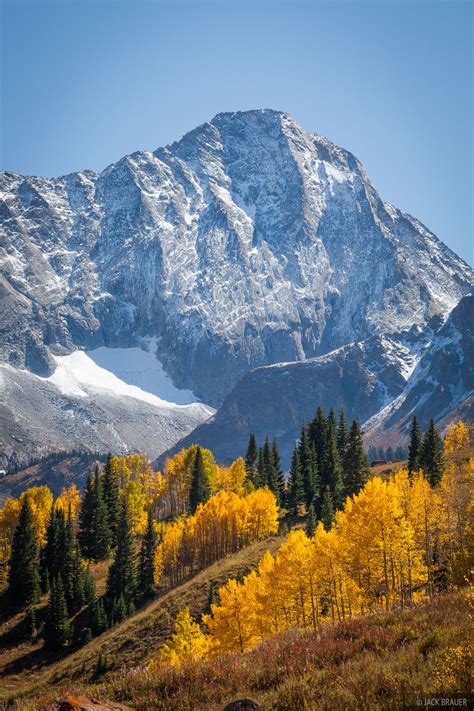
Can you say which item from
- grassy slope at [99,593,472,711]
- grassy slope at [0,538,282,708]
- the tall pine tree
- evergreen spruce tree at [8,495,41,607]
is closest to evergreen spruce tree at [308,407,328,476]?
the tall pine tree

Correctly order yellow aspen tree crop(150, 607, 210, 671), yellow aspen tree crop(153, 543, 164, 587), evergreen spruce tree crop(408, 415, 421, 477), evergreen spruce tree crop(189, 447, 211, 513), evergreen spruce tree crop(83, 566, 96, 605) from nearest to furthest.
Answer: yellow aspen tree crop(150, 607, 210, 671)
evergreen spruce tree crop(83, 566, 96, 605)
yellow aspen tree crop(153, 543, 164, 587)
evergreen spruce tree crop(408, 415, 421, 477)
evergreen spruce tree crop(189, 447, 211, 513)

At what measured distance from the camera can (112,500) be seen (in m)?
97.1

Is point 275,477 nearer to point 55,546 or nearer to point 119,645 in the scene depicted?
point 55,546

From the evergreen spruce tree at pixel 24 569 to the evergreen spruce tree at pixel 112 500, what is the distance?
12867 mm

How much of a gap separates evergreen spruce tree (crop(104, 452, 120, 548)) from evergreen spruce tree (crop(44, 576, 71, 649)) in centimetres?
2176

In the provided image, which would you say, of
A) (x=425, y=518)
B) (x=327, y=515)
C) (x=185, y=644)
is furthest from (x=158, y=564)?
(x=425, y=518)

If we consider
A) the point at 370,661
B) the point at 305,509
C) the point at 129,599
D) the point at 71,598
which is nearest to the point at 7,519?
the point at 71,598

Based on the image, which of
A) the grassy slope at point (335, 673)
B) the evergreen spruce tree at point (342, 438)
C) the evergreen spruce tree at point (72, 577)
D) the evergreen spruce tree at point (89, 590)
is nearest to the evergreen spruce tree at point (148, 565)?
the evergreen spruce tree at point (89, 590)

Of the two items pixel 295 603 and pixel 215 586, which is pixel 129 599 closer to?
pixel 215 586

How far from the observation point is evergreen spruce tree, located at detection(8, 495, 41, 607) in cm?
8125

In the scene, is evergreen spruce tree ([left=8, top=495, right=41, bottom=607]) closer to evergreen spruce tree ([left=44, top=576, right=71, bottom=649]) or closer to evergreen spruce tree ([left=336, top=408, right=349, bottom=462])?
evergreen spruce tree ([left=44, top=576, right=71, bottom=649])

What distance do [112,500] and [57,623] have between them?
28532mm

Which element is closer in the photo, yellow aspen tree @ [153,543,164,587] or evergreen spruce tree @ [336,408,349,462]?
yellow aspen tree @ [153,543,164,587]

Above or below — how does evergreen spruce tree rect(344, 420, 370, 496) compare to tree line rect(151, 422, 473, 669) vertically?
above
